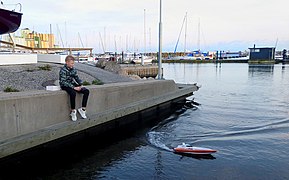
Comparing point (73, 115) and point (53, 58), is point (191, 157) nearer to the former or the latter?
point (73, 115)

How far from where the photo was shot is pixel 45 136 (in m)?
7.93

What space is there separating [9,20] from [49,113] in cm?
685

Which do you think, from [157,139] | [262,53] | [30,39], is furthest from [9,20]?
[262,53]

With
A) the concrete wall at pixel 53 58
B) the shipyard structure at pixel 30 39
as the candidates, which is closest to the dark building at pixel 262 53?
the shipyard structure at pixel 30 39

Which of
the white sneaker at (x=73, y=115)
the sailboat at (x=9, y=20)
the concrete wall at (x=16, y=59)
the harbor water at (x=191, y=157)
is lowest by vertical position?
the harbor water at (x=191, y=157)

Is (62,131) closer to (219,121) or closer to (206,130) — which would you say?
(206,130)

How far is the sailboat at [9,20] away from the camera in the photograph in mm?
12959

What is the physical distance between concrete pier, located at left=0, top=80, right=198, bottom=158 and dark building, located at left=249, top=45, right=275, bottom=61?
11384 centimetres

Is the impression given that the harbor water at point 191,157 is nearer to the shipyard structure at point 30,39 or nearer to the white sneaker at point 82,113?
the white sneaker at point 82,113

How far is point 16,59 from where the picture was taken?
628 inches

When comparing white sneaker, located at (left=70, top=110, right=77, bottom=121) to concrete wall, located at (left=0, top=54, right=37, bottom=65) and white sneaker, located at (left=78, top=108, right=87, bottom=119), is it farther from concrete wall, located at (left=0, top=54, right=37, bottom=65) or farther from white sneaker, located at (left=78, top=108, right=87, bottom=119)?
concrete wall, located at (left=0, top=54, right=37, bottom=65)

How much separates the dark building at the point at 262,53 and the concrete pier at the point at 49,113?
113839 mm

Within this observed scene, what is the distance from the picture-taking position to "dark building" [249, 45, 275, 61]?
116 meters

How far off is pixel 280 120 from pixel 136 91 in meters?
7.21
